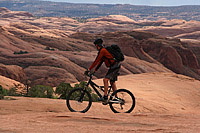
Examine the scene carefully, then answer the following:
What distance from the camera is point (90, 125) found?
20.6 feet

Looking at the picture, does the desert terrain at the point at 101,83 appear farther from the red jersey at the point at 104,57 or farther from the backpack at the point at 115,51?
the backpack at the point at 115,51

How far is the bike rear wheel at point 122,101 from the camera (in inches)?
337

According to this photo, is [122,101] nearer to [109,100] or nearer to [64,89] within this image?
[109,100]

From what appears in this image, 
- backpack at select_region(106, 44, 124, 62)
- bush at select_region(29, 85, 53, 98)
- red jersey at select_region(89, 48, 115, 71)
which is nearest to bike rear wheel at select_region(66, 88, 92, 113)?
red jersey at select_region(89, 48, 115, 71)

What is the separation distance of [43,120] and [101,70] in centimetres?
2782

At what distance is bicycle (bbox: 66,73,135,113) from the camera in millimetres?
8445

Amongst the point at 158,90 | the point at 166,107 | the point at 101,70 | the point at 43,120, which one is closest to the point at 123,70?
the point at 101,70

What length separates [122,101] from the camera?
28.2ft

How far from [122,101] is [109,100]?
1.30 feet

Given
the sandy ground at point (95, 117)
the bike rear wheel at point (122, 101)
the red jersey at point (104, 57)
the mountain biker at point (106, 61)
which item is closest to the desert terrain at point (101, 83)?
the sandy ground at point (95, 117)

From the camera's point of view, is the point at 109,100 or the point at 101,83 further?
the point at 101,83

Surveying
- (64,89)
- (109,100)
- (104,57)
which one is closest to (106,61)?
(104,57)

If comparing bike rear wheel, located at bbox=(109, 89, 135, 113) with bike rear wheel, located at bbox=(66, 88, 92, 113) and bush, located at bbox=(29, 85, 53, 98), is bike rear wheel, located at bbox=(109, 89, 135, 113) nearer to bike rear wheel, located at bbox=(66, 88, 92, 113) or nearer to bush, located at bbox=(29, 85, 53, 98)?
bike rear wheel, located at bbox=(66, 88, 92, 113)

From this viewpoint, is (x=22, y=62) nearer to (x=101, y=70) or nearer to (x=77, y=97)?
(x=101, y=70)
